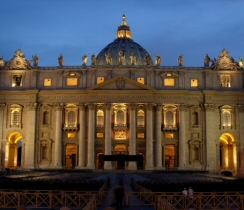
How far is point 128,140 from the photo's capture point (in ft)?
286

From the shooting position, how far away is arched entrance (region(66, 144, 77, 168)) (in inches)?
3514

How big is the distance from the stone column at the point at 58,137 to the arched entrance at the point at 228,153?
1256 inches

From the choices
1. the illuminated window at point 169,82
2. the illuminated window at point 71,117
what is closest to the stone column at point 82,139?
the illuminated window at point 71,117

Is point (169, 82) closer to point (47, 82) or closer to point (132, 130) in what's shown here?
point (132, 130)

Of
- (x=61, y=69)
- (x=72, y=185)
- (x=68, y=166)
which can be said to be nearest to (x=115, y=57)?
(x=61, y=69)

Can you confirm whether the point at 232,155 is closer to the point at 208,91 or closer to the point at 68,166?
the point at 208,91

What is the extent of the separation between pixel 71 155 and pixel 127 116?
1391cm

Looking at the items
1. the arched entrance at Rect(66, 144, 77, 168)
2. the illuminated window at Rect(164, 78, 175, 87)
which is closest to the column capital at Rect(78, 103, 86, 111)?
the arched entrance at Rect(66, 144, 77, 168)

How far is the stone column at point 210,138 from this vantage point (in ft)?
282

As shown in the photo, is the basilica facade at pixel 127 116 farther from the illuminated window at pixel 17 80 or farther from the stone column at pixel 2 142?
the illuminated window at pixel 17 80

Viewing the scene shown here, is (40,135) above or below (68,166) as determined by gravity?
above

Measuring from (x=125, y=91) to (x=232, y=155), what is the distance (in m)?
25.0

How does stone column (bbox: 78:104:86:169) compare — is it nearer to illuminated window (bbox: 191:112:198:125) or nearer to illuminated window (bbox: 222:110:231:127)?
illuminated window (bbox: 191:112:198:125)

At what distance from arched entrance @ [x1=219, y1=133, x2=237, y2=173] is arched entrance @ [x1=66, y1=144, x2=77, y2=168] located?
96.6 feet
